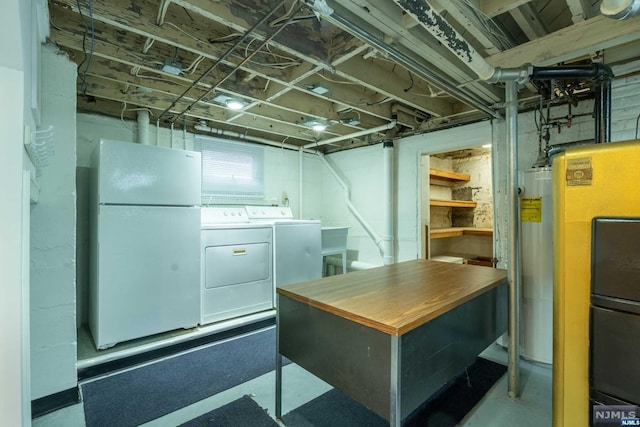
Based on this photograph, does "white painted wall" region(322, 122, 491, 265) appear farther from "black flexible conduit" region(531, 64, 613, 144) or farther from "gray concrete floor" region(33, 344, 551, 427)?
"gray concrete floor" region(33, 344, 551, 427)

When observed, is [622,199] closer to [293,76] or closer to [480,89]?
[480,89]

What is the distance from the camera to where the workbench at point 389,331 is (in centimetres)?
111

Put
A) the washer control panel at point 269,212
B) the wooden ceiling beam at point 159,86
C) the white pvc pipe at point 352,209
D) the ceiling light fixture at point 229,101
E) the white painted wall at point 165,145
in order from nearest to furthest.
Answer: the wooden ceiling beam at point 159,86 < the ceiling light fixture at point 229,101 < the white painted wall at point 165,145 < the washer control panel at point 269,212 < the white pvc pipe at point 352,209

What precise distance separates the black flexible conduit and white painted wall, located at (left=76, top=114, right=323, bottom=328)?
3429 millimetres

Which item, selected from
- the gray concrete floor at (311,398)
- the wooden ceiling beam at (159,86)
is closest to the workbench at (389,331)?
the gray concrete floor at (311,398)

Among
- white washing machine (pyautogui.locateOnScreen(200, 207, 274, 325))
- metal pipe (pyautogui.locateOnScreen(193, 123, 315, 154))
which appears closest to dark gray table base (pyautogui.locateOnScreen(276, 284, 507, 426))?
white washing machine (pyautogui.locateOnScreen(200, 207, 274, 325))

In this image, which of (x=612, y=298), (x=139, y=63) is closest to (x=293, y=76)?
(x=139, y=63)

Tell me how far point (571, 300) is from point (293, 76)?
2.30 m

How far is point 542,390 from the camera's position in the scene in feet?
6.63

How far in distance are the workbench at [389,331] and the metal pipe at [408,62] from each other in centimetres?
139

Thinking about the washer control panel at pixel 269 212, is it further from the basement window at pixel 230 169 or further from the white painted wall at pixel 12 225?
the white painted wall at pixel 12 225

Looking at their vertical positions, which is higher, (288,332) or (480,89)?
(480,89)

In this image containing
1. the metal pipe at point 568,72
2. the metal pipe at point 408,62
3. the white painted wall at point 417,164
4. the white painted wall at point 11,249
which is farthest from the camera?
the white painted wall at point 417,164

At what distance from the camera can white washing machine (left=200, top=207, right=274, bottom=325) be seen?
2943 mm
